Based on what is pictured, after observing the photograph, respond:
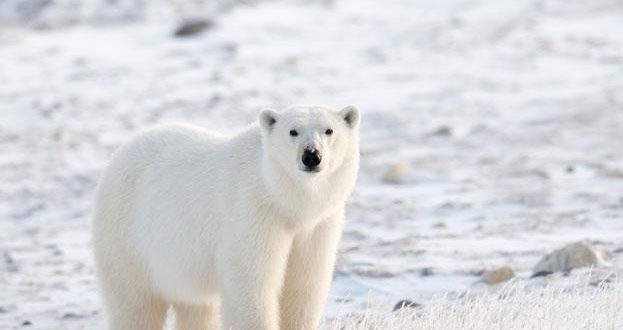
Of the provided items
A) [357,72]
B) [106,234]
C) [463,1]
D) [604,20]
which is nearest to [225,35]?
[357,72]

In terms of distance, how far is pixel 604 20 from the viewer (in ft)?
60.0

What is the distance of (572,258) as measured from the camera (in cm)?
657

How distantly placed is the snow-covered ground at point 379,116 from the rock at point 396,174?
0.17 feet

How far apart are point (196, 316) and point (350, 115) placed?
121 cm

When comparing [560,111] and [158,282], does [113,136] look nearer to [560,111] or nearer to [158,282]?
[560,111]

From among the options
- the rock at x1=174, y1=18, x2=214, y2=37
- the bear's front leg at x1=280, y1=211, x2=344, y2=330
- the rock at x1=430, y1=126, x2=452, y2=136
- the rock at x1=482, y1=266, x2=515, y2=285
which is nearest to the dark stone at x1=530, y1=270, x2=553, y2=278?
the rock at x1=482, y1=266, x2=515, y2=285

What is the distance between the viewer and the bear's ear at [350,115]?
4594 millimetres

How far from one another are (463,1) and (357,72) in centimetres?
407

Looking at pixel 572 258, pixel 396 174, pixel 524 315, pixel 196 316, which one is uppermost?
pixel 524 315

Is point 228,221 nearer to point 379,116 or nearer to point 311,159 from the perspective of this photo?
point 311,159

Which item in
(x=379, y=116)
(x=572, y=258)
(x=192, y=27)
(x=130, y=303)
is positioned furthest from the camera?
(x=192, y=27)

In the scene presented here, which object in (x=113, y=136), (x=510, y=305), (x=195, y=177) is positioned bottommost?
(x=113, y=136)

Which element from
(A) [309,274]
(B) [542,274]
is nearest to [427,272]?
(B) [542,274]

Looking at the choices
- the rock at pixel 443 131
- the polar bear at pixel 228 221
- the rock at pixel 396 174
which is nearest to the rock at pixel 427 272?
the polar bear at pixel 228 221
